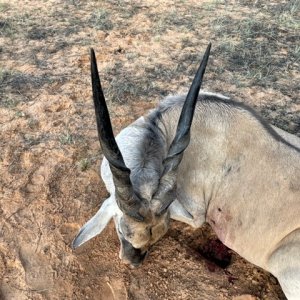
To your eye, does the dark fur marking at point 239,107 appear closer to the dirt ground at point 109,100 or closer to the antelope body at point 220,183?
the antelope body at point 220,183

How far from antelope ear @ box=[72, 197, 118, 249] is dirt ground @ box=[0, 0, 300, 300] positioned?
620mm

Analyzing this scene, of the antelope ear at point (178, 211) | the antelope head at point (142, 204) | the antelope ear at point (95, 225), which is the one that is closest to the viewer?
the antelope head at point (142, 204)

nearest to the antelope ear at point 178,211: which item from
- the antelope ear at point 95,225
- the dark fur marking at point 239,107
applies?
the antelope ear at point 95,225

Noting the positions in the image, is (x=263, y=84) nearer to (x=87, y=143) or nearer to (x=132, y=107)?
(x=132, y=107)

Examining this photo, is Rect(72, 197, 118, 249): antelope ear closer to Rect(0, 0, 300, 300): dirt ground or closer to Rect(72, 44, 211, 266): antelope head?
Rect(72, 44, 211, 266): antelope head

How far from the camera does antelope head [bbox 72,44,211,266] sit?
4395mm

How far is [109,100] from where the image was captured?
7.80 m

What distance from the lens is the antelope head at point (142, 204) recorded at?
14.4ft

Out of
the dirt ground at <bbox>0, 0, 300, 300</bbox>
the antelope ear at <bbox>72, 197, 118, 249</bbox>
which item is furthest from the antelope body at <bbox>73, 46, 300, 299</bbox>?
the dirt ground at <bbox>0, 0, 300, 300</bbox>

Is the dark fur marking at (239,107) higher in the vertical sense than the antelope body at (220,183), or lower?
higher

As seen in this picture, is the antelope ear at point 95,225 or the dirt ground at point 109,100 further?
the dirt ground at point 109,100

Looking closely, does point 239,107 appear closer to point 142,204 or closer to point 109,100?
point 142,204

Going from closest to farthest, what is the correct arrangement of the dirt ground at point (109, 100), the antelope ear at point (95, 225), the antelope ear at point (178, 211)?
the antelope ear at point (95, 225)
the antelope ear at point (178, 211)
the dirt ground at point (109, 100)

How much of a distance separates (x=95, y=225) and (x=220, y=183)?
5.03ft
